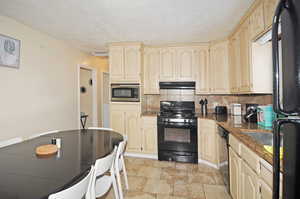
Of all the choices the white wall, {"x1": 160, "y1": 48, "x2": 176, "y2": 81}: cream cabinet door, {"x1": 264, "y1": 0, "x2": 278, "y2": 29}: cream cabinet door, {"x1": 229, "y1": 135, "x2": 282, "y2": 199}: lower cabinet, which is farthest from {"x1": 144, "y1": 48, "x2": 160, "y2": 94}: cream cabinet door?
{"x1": 264, "y1": 0, "x2": 278, "y2": 29}: cream cabinet door

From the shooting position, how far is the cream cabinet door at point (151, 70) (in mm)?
3447

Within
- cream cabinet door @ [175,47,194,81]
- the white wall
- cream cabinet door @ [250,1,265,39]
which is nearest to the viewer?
cream cabinet door @ [250,1,265,39]

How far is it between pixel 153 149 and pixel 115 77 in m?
1.72

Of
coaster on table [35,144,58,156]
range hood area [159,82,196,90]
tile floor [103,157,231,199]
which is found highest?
range hood area [159,82,196,90]

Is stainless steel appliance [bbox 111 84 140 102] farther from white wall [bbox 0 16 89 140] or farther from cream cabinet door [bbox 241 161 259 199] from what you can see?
cream cabinet door [bbox 241 161 259 199]

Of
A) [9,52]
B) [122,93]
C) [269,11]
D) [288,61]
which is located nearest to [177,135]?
[122,93]

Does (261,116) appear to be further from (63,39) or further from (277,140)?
(63,39)

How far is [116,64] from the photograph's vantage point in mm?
3340

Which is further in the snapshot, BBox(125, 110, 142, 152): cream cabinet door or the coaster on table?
BBox(125, 110, 142, 152): cream cabinet door

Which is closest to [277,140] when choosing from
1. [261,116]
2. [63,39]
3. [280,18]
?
[280,18]

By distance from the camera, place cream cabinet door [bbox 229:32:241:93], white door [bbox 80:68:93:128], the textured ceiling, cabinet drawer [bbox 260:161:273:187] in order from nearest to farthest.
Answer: cabinet drawer [bbox 260:161:273:187] < the textured ceiling < cream cabinet door [bbox 229:32:241:93] < white door [bbox 80:68:93:128]

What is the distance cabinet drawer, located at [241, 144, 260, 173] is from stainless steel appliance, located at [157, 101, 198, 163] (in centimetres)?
146

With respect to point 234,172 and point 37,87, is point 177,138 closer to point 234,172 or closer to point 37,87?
point 234,172

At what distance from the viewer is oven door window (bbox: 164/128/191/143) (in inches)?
117
